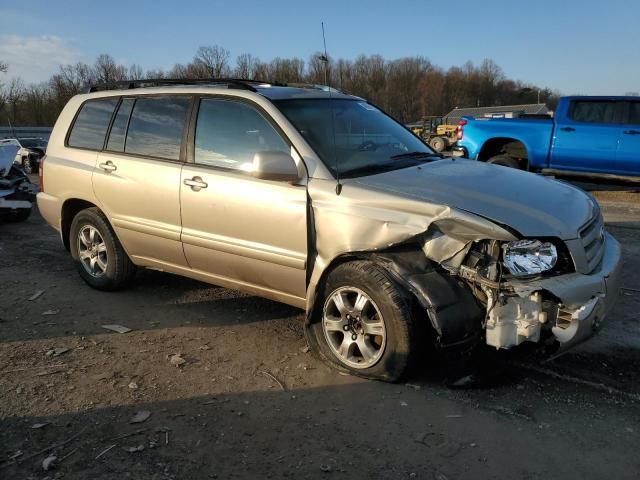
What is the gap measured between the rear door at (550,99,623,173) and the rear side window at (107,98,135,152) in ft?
27.7

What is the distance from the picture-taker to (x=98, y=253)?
521 cm

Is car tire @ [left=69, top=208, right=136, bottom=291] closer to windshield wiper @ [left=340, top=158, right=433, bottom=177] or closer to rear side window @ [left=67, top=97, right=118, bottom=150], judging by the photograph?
rear side window @ [left=67, top=97, right=118, bottom=150]

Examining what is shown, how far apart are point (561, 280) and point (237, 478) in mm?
1998

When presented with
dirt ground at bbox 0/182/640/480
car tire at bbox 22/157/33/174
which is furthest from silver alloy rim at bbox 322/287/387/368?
car tire at bbox 22/157/33/174

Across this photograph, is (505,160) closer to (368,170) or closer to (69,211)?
(368,170)

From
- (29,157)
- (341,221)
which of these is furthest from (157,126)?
(29,157)

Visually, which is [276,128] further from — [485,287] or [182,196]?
[485,287]

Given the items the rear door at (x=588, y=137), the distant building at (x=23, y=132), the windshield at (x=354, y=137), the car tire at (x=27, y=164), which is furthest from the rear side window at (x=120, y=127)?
the distant building at (x=23, y=132)

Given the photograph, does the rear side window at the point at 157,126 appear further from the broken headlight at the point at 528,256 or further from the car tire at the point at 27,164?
the car tire at the point at 27,164

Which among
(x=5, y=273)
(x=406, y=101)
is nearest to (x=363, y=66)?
(x=406, y=101)

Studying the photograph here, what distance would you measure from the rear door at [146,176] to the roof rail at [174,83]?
216mm

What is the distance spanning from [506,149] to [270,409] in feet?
31.3

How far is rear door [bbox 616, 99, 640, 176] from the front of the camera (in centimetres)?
984

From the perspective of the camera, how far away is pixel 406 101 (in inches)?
4043
